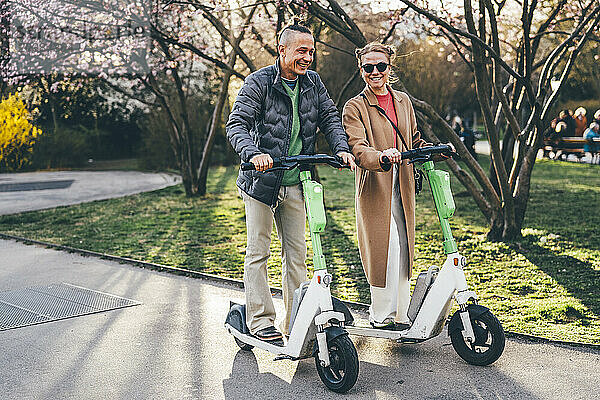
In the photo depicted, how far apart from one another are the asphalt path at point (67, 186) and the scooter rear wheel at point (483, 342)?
10.3 meters

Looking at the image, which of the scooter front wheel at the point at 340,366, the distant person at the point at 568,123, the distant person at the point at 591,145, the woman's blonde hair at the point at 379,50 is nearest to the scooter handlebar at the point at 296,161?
the woman's blonde hair at the point at 379,50

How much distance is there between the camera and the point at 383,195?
4.55m

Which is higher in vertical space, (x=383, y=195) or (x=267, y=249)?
(x=383, y=195)

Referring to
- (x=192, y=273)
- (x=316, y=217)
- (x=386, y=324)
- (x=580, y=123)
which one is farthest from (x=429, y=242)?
(x=580, y=123)

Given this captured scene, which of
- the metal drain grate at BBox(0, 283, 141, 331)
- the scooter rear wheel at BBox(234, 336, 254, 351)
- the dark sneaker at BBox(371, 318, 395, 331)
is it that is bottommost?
the metal drain grate at BBox(0, 283, 141, 331)

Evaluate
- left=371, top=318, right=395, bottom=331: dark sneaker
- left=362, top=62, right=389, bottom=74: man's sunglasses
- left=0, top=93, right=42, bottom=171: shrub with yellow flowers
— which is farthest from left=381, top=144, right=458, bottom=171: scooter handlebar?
left=0, top=93, right=42, bottom=171: shrub with yellow flowers

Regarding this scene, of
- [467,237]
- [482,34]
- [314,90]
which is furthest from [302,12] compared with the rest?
[314,90]

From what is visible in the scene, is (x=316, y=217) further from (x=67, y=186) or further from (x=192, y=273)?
(x=67, y=186)

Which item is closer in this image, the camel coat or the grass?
the camel coat

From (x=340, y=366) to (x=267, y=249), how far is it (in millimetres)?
999

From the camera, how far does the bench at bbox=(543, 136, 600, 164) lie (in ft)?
67.2

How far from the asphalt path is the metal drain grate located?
21.8 ft

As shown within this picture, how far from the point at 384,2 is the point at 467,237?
12.0 feet

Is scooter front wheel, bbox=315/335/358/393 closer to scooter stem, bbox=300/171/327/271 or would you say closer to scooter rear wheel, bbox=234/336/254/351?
scooter stem, bbox=300/171/327/271
